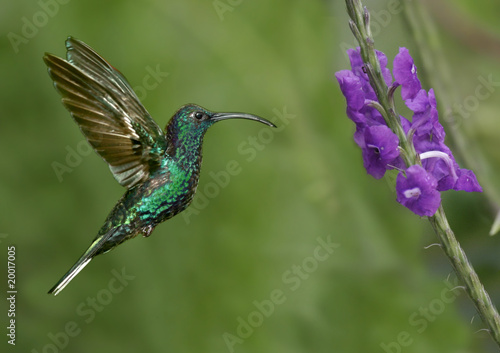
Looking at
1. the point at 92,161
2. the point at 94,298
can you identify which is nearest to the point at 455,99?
the point at 92,161

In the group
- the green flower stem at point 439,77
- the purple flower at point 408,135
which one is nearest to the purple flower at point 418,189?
the purple flower at point 408,135

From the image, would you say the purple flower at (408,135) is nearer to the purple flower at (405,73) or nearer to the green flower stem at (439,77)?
the purple flower at (405,73)

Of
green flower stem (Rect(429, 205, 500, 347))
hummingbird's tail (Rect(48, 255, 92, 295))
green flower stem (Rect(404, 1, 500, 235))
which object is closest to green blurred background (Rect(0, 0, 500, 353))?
green flower stem (Rect(404, 1, 500, 235))

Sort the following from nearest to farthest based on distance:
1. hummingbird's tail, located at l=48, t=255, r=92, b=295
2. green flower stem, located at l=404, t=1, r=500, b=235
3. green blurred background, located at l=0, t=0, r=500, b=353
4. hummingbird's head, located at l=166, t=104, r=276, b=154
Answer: hummingbird's tail, located at l=48, t=255, r=92, b=295 → hummingbird's head, located at l=166, t=104, r=276, b=154 → green flower stem, located at l=404, t=1, r=500, b=235 → green blurred background, located at l=0, t=0, r=500, b=353

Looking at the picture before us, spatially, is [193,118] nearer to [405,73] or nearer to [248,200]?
[405,73]

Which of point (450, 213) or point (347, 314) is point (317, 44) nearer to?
point (450, 213)

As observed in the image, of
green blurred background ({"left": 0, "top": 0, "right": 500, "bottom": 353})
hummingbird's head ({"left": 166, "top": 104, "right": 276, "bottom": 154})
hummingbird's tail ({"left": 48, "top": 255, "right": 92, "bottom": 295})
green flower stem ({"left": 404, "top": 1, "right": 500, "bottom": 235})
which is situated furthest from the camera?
green blurred background ({"left": 0, "top": 0, "right": 500, "bottom": 353})

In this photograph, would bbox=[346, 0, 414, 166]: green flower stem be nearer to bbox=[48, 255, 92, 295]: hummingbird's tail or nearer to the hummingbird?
the hummingbird
